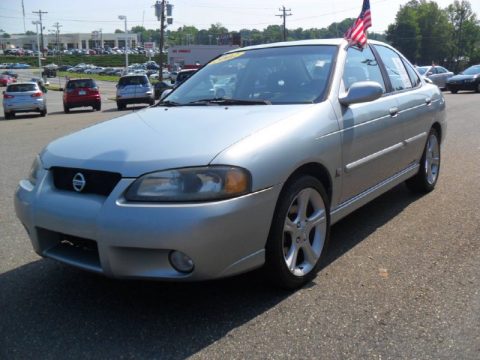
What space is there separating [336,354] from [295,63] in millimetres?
2387

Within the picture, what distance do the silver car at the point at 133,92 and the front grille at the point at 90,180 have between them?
66.0 feet

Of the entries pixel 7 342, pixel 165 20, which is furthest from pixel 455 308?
pixel 165 20

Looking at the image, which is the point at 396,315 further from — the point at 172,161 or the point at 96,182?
the point at 96,182

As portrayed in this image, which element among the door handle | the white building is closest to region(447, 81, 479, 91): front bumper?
the door handle

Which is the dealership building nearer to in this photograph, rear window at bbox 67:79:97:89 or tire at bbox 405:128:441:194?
rear window at bbox 67:79:97:89

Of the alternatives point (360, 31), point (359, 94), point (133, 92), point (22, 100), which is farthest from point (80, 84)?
point (359, 94)

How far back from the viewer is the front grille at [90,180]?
2965 millimetres

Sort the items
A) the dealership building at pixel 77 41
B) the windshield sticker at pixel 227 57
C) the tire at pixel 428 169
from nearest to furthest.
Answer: the windshield sticker at pixel 227 57 → the tire at pixel 428 169 → the dealership building at pixel 77 41

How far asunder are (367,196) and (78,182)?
90.9 inches

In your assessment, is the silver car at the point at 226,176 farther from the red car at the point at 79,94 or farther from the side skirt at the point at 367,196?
the red car at the point at 79,94

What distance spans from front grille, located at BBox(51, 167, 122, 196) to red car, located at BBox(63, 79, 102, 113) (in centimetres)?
2046

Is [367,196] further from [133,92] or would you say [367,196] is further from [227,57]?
[133,92]

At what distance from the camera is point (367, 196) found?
432cm

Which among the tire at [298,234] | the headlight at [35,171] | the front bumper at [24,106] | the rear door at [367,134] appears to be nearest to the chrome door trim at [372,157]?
the rear door at [367,134]
